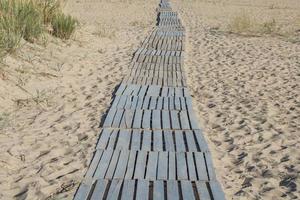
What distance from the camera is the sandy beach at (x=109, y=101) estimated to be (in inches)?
164

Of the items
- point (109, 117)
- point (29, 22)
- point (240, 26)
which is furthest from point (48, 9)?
point (240, 26)

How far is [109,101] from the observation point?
627 centimetres

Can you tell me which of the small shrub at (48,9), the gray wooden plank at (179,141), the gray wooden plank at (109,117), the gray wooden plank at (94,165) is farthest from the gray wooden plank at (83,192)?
the small shrub at (48,9)

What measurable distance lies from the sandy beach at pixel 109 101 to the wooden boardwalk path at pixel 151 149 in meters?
0.15

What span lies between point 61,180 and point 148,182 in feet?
2.48

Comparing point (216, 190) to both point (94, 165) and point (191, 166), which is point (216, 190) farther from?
point (94, 165)

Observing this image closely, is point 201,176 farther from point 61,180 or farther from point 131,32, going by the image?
point 131,32

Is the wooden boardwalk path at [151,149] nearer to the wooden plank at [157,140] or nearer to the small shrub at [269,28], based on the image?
the wooden plank at [157,140]

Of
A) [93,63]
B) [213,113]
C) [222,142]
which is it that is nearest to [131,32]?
[93,63]

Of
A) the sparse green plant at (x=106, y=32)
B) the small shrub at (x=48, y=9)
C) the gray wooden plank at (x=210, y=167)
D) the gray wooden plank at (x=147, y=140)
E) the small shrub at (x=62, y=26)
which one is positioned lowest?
the gray wooden plank at (x=147, y=140)

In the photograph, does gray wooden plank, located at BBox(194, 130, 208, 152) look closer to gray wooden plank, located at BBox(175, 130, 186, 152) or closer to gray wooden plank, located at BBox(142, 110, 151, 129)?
gray wooden plank, located at BBox(175, 130, 186, 152)

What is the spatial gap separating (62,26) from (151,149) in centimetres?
550

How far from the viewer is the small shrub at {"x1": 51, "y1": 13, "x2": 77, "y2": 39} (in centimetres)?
945

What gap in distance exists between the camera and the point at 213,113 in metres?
5.95
